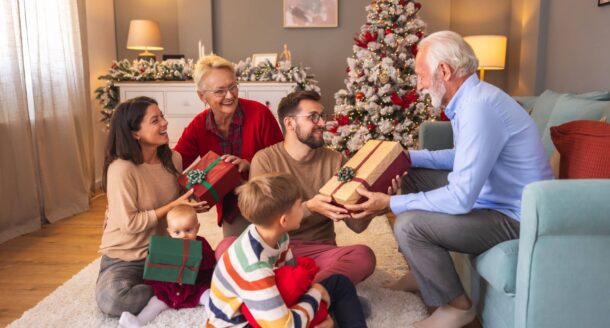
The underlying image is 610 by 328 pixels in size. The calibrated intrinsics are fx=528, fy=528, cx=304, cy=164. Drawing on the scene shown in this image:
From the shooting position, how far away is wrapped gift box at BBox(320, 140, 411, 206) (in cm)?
205

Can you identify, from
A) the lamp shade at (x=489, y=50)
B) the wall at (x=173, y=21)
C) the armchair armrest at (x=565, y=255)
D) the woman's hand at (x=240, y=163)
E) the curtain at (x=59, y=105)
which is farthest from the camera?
the wall at (x=173, y=21)

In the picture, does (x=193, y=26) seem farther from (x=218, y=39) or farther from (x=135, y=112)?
(x=135, y=112)

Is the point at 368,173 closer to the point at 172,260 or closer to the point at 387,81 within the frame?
the point at 172,260

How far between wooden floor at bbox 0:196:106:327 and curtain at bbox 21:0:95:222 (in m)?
0.28

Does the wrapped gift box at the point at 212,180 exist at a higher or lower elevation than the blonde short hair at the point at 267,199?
lower

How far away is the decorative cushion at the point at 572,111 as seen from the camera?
7.86 feet

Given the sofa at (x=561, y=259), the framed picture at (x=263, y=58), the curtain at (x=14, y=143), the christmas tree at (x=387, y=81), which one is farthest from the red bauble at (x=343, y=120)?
the sofa at (x=561, y=259)

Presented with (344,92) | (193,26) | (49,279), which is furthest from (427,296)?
(193,26)

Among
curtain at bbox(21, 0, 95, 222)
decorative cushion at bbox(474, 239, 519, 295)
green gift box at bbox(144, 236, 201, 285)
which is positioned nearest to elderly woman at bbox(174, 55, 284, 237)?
green gift box at bbox(144, 236, 201, 285)

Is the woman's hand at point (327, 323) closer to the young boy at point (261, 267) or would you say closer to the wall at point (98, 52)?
the young boy at point (261, 267)

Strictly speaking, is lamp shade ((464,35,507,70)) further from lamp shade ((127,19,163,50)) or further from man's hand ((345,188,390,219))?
man's hand ((345,188,390,219))

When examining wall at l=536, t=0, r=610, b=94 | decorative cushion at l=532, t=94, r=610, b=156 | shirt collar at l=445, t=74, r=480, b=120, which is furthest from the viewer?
wall at l=536, t=0, r=610, b=94

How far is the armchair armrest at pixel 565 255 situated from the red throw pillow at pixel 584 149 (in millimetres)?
355

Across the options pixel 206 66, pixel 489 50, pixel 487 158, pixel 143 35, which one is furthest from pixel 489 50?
pixel 487 158
